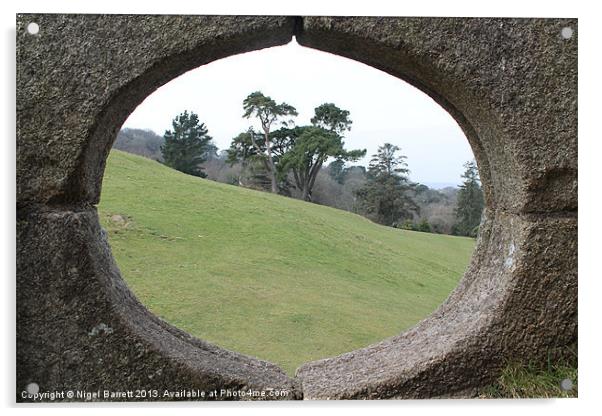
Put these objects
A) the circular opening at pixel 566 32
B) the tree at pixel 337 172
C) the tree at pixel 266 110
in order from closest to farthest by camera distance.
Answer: the circular opening at pixel 566 32
the tree at pixel 266 110
the tree at pixel 337 172

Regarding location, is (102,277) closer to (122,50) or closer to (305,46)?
(122,50)

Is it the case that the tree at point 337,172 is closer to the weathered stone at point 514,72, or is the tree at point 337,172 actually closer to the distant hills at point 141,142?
the distant hills at point 141,142

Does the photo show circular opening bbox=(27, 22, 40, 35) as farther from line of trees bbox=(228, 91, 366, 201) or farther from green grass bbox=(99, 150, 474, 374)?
line of trees bbox=(228, 91, 366, 201)

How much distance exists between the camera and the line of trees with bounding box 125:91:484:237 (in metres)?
18.1

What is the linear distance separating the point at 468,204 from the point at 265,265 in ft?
35.5

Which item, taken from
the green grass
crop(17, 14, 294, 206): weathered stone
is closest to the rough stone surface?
crop(17, 14, 294, 206): weathered stone

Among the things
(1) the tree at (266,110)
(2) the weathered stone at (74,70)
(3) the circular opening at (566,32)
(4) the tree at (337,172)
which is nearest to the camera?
(2) the weathered stone at (74,70)

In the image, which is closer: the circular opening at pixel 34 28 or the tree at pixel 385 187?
the circular opening at pixel 34 28

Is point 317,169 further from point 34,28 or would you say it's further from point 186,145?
point 34,28

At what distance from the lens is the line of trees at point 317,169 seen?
1814 centimetres

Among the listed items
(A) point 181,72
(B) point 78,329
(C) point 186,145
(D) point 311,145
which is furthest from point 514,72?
(C) point 186,145

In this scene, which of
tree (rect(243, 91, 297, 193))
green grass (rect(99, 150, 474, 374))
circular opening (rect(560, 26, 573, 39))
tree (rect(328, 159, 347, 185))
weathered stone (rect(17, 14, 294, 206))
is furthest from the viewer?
tree (rect(328, 159, 347, 185))

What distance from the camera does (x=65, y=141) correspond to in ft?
10.2

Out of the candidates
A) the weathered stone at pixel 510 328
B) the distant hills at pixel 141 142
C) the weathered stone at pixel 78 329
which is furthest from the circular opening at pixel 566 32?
the distant hills at pixel 141 142
